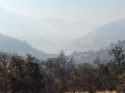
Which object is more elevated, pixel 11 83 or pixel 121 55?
pixel 121 55

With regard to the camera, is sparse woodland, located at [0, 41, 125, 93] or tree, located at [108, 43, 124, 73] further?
tree, located at [108, 43, 124, 73]

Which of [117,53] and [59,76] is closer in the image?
[117,53]

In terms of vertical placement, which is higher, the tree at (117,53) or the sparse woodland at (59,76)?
the tree at (117,53)

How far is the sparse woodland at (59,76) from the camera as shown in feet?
244

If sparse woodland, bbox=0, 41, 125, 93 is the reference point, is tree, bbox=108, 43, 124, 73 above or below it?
above

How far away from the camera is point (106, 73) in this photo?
117938 mm

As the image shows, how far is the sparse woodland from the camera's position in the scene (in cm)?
7450

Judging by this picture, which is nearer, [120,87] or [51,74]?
[120,87]

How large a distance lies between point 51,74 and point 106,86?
28433mm

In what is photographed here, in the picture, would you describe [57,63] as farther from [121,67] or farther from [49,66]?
[121,67]

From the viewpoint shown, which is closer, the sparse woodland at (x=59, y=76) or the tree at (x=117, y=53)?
the sparse woodland at (x=59, y=76)

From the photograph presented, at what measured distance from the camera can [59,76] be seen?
12631cm

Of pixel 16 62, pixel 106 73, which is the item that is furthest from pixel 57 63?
pixel 16 62

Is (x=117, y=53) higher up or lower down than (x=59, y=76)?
higher up
